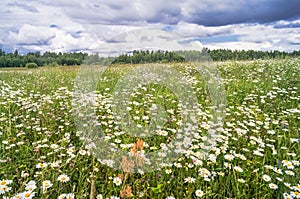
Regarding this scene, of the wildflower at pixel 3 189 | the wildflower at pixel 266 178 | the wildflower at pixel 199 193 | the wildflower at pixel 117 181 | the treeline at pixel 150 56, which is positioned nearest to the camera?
the wildflower at pixel 3 189

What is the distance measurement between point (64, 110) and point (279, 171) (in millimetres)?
3295

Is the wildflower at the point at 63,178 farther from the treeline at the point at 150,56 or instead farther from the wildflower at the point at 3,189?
the treeline at the point at 150,56

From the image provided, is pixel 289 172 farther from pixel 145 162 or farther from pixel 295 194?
pixel 145 162

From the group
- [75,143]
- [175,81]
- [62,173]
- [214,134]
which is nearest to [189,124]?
[214,134]

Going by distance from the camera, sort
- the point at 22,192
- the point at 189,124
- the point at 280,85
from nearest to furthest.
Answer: the point at 22,192
the point at 189,124
the point at 280,85

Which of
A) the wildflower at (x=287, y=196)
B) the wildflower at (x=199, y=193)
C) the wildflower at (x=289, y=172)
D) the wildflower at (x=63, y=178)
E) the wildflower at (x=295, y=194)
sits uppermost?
the wildflower at (x=63, y=178)

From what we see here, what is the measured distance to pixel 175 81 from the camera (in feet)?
20.9

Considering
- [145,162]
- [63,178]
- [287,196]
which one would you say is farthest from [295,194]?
[63,178]

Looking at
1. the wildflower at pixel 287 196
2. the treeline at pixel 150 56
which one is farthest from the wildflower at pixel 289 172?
the treeline at pixel 150 56

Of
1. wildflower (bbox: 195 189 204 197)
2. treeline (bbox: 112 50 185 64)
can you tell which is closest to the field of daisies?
wildflower (bbox: 195 189 204 197)

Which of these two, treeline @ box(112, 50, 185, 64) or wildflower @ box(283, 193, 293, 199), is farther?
treeline @ box(112, 50, 185, 64)

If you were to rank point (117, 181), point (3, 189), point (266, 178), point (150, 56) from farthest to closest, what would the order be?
point (150, 56) → point (266, 178) → point (117, 181) → point (3, 189)

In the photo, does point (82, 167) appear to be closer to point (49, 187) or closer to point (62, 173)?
point (62, 173)

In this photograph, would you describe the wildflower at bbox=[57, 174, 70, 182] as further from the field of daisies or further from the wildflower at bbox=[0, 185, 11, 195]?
the wildflower at bbox=[0, 185, 11, 195]
